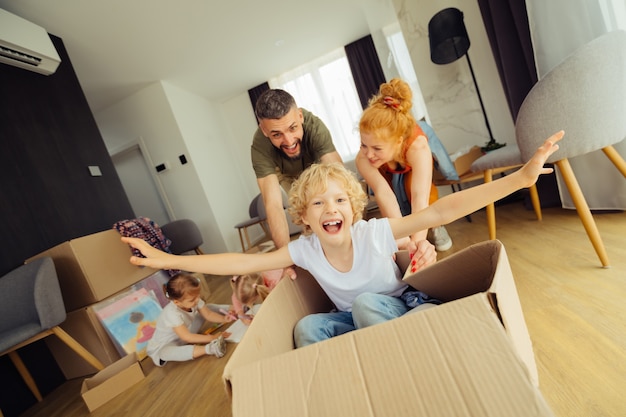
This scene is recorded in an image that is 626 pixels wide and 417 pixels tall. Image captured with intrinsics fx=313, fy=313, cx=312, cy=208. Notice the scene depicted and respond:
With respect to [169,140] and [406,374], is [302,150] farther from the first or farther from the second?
[169,140]

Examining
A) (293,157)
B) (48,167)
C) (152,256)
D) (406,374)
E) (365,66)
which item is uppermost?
(365,66)

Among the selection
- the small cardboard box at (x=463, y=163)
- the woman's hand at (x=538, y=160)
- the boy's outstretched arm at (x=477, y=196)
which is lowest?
the small cardboard box at (x=463, y=163)

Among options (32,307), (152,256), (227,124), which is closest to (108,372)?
(32,307)

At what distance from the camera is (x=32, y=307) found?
72.4 inches

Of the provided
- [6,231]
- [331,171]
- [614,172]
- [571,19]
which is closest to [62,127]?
[6,231]

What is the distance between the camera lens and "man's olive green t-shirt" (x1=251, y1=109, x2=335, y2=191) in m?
1.65

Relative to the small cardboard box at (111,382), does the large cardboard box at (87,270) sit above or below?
above

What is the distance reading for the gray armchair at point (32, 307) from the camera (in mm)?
1717

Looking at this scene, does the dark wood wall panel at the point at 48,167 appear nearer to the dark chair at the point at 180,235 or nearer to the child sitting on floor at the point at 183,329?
the dark chair at the point at 180,235

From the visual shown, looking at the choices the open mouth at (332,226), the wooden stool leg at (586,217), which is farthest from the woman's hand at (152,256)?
the wooden stool leg at (586,217)

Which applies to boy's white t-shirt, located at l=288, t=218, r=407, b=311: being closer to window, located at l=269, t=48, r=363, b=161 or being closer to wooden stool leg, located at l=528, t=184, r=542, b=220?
wooden stool leg, located at l=528, t=184, r=542, b=220

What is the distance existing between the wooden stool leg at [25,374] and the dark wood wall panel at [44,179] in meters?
0.04

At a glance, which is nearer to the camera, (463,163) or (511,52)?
(511,52)

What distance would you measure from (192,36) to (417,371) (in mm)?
4146
